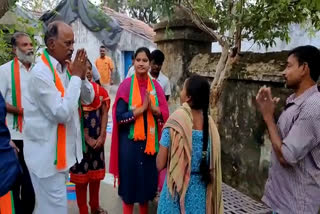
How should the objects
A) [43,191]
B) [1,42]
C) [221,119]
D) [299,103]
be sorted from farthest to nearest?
Result: [1,42]
[221,119]
[43,191]
[299,103]

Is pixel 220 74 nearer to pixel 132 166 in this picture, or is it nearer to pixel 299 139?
pixel 132 166

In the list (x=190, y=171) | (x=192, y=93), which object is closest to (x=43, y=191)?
(x=190, y=171)

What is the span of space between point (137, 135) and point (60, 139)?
823mm

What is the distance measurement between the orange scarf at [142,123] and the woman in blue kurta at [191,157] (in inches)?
28.7

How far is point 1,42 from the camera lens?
14.8 ft

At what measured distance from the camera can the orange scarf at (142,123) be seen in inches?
114

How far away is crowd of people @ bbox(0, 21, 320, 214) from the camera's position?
1858 mm

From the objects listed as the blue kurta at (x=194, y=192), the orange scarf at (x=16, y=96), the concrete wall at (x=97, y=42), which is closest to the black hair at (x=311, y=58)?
the blue kurta at (x=194, y=192)

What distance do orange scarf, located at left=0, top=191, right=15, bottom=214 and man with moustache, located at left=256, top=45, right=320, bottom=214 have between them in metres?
1.71

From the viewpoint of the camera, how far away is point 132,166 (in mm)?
2930

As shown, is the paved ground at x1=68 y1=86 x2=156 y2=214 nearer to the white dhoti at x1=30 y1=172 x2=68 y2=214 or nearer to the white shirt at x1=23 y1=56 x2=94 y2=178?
the white dhoti at x1=30 y1=172 x2=68 y2=214

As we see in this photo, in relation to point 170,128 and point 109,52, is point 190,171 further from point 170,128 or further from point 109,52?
point 109,52

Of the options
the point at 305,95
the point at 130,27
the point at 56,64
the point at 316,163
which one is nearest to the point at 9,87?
the point at 56,64

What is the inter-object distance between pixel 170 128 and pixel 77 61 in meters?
0.83
